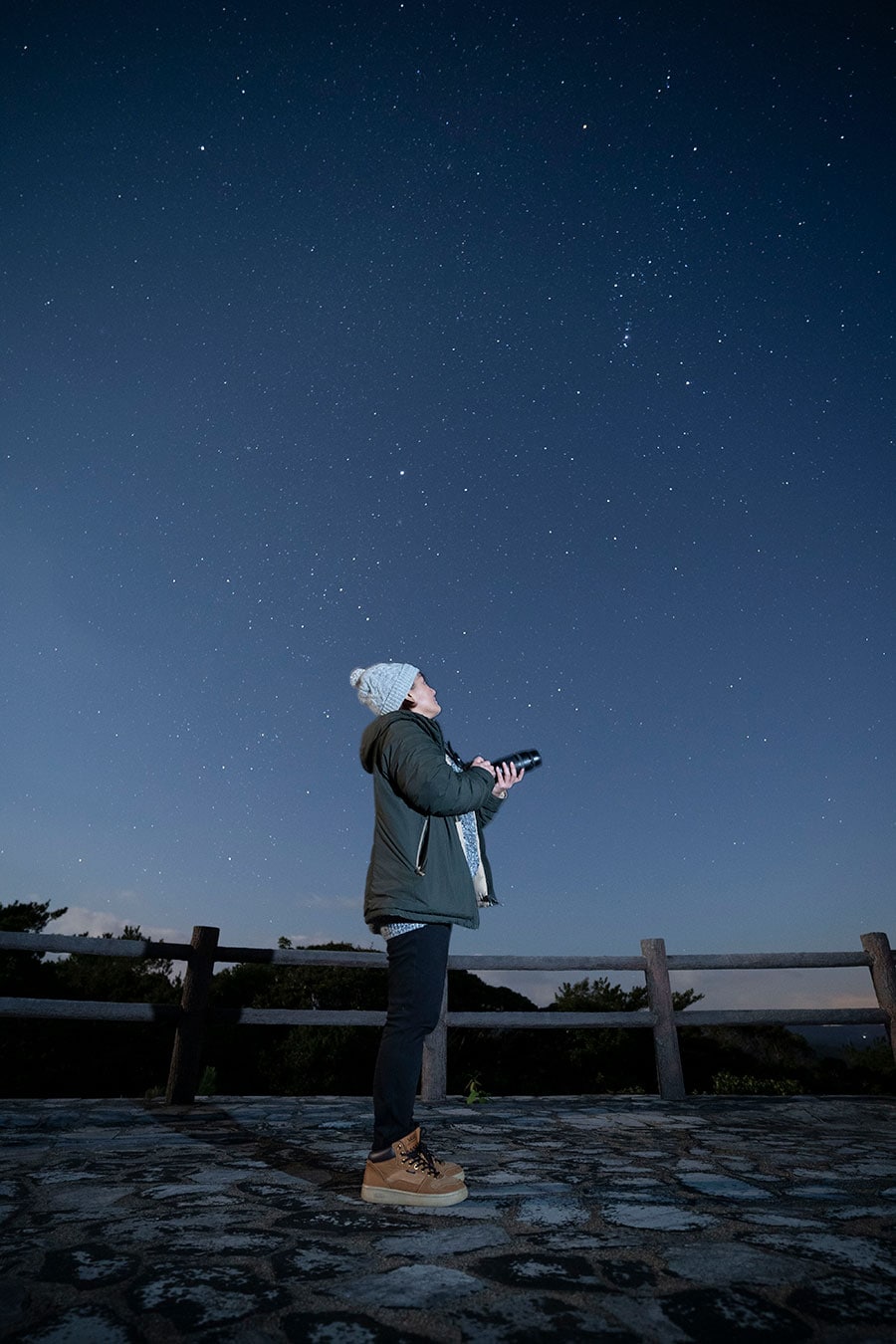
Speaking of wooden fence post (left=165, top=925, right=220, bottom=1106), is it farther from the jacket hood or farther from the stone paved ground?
the jacket hood

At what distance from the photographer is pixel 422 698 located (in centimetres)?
305

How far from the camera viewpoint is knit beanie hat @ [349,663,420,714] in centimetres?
297

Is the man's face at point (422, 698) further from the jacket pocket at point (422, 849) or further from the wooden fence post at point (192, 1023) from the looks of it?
the wooden fence post at point (192, 1023)

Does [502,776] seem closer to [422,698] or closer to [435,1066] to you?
[422,698]

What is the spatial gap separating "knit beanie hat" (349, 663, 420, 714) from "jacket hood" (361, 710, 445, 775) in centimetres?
10

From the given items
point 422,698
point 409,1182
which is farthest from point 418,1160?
point 422,698

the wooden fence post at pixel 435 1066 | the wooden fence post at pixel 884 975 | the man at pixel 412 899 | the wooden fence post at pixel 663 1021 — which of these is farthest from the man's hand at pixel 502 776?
the wooden fence post at pixel 884 975

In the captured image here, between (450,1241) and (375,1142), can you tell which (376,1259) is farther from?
(375,1142)

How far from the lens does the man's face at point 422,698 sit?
3045 mm

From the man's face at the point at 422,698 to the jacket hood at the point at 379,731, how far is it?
0.14m

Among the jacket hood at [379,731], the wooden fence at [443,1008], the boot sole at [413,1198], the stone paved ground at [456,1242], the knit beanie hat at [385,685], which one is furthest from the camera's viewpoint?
the wooden fence at [443,1008]

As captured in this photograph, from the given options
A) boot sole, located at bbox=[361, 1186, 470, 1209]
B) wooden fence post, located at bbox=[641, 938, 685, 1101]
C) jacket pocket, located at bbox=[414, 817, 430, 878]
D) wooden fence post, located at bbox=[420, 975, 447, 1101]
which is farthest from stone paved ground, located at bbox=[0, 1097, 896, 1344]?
wooden fence post, located at bbox=[641, 938, 685, 1101]

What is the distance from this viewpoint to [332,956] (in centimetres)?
517

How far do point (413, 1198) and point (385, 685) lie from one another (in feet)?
6.04
